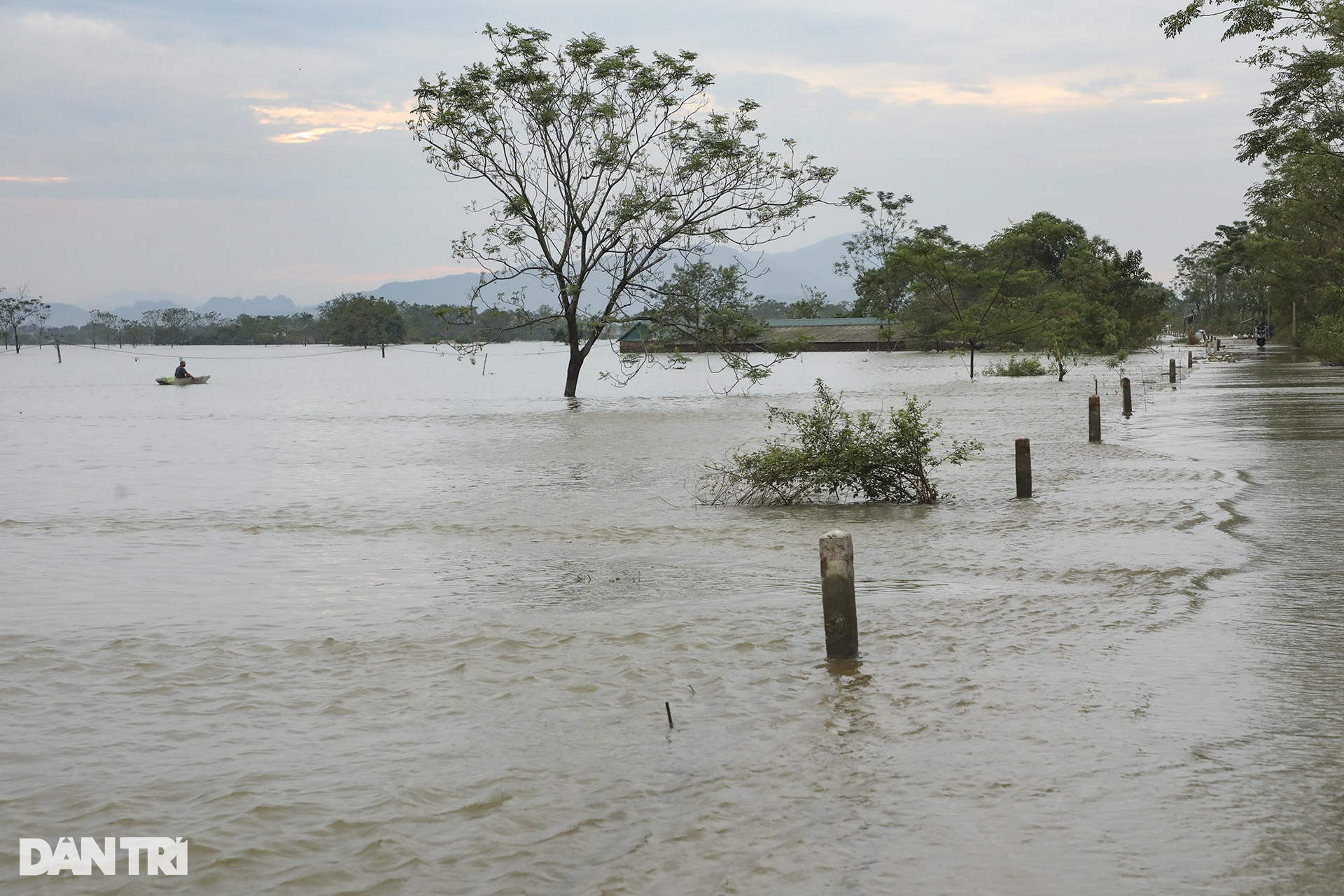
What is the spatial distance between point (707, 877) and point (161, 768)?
11.1 ft

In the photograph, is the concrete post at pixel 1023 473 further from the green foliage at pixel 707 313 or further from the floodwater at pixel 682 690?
the green foliage at pixel 707 313

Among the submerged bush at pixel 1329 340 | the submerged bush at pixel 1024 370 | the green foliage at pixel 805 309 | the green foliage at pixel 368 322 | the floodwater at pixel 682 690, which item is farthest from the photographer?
the green foliage at pixel 368 322

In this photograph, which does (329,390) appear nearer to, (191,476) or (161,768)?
(191,476)

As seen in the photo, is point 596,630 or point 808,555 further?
point 808,555

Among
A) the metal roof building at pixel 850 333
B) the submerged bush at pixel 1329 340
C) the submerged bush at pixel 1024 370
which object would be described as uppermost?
the metal roof building at pixel 850 333

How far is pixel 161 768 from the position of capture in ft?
21.4

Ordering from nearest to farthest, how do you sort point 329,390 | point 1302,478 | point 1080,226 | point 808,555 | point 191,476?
point 808,555, point 1302,478, point 191,476, point 329,390, point 1080,226

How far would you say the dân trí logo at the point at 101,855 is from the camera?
5316 millimetres

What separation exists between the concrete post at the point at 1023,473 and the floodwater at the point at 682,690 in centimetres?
23

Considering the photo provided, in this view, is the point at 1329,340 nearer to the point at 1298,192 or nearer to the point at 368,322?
the point at 1298,192

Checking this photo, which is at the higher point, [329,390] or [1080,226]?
[1080,226]

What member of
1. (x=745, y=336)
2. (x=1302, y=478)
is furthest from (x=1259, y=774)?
(x=745, y=336)

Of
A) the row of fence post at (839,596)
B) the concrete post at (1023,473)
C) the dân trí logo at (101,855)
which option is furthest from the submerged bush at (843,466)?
the dân trí logo at (101,855)

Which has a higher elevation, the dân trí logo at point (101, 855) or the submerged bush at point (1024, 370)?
the submerged bush at point (1024, 370)
